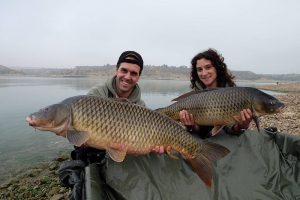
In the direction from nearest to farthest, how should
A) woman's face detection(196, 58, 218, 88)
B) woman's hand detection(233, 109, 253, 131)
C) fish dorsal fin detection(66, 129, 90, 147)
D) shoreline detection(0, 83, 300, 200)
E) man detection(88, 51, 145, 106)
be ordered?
fish dorsal fin detection(66, 129, 90, 147), woman's hand detection(233, 109, 253, 131), man detection(88, 51, 145, 106), woman's face detection(196, 58, 218, 88), shoreline detection(0, 83, 300, 200)

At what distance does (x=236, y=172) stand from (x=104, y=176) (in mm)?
1267

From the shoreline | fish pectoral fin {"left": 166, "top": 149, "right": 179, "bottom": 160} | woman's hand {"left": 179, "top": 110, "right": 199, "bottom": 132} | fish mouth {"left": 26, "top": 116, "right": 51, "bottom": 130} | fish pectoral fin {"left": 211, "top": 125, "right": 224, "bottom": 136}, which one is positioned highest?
fish mouth {"left": 26, "top": 116, "right": 51, "bottom": 130}

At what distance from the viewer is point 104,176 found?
260 cm

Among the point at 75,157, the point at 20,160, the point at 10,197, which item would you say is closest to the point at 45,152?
the point at 20,160

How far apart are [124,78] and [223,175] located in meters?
1.34

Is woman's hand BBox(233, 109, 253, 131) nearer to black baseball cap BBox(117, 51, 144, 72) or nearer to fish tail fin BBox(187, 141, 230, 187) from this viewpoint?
fish tail fin BBox(187, 141, 230, 187)

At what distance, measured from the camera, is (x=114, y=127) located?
7.52 ft

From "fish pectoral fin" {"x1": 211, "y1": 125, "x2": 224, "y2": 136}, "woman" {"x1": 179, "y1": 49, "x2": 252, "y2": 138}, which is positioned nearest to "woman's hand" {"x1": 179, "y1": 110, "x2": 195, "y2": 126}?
"woman" {"x1": 179, "y1": 49, "x2": 252, "y2": 138}

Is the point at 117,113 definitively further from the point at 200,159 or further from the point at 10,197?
the point at 10,197

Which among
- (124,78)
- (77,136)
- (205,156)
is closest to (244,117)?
(205,156)

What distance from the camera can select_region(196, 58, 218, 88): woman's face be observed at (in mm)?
3619

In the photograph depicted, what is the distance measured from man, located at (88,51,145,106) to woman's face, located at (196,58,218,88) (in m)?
0.76

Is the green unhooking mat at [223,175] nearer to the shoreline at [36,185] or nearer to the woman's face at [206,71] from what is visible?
the woman's face at [206,71]

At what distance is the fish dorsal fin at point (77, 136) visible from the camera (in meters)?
2.17
